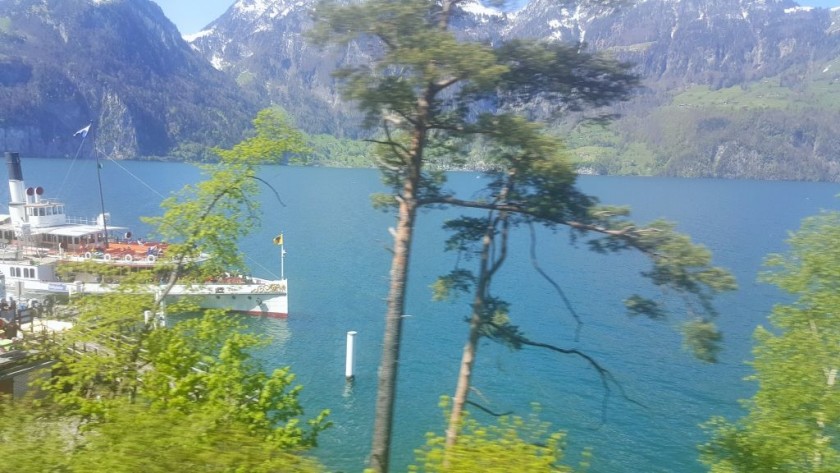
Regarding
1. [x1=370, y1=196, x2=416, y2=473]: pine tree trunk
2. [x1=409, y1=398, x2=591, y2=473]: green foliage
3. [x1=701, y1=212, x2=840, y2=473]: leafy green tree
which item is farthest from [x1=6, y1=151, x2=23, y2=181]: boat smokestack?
[x1=409, y1=398, x2=591, y2=473]: green foliage

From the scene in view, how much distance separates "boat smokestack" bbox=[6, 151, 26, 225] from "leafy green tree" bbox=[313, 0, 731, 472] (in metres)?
32.7

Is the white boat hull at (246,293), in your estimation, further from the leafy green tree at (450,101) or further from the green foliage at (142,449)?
the green foliage at (142,449)

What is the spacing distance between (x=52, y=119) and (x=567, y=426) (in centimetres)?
18186

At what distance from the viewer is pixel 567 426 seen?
19875mm

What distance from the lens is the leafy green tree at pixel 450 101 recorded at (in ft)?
22.9

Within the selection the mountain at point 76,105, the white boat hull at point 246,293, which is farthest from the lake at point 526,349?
the mountain at point 76,105

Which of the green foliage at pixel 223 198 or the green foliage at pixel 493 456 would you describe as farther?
the green foliage at pixel 223 198

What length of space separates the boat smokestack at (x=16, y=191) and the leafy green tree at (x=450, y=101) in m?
32.7

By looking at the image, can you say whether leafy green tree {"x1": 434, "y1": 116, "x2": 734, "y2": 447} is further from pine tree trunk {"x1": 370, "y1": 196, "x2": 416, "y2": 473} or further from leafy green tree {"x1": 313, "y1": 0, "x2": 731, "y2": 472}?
pine tree trunk {"x1": 370, "y1": 196, "x2": 416, "y2": 473}

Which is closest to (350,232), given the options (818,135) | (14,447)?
Result: (14,447)

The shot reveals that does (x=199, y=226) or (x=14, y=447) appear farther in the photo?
(x=199, y=226)

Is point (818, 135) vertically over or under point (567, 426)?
over

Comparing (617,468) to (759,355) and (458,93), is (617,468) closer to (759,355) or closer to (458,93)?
(759,355)

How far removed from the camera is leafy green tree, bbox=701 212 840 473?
8078 millimetres
